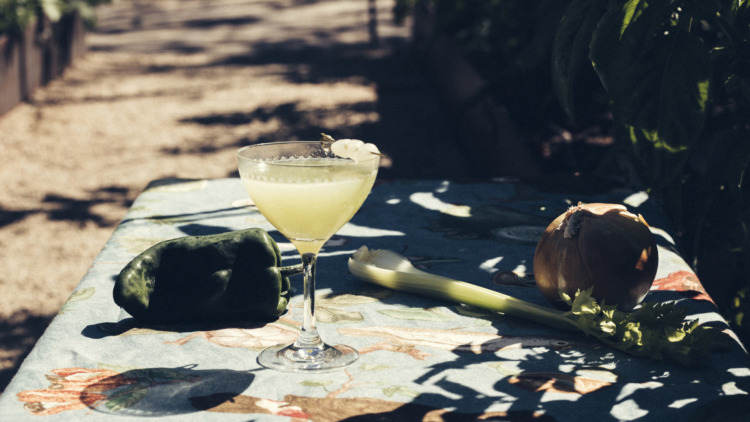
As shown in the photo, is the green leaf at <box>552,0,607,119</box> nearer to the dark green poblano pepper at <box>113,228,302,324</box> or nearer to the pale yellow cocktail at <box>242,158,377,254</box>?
the pale yellow cocktail at <box>242,158,377,254</box>

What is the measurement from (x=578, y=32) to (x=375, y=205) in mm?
884

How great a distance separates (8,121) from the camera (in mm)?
7141

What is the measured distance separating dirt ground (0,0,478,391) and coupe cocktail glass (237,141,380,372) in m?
2.29

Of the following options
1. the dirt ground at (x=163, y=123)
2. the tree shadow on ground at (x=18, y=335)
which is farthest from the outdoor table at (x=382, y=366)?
the dirt ground at (x=163, y=123)

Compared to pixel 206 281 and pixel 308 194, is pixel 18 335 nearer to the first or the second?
pixel 206 281

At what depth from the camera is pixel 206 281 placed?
1.47m

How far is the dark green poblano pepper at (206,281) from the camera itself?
146cm

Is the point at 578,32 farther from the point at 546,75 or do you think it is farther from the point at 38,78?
the point at 38,78

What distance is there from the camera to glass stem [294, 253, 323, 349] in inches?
52.3

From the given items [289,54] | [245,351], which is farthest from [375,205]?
[289,54]

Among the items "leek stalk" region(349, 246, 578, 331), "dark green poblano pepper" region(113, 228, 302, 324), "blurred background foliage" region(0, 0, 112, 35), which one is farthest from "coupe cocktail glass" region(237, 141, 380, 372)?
"blurred background foliage" region(0, 0, 112, 35)

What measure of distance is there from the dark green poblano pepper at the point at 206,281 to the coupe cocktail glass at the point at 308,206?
0.45ft

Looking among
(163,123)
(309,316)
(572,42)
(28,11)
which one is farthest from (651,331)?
(28,11)

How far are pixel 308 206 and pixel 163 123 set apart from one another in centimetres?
644
